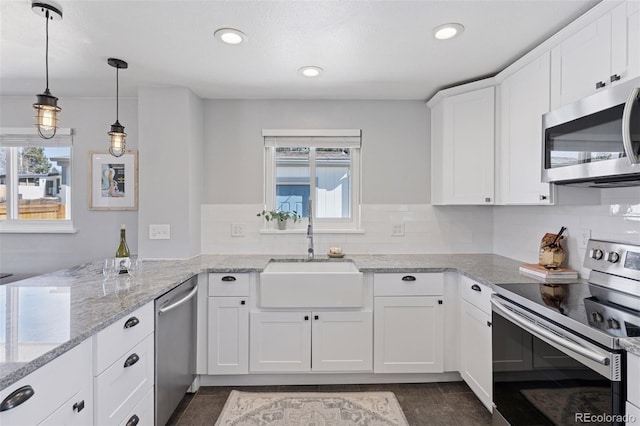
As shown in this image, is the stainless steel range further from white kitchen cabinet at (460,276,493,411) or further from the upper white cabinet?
the upper white cabinet

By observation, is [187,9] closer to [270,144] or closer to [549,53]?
[270,144]

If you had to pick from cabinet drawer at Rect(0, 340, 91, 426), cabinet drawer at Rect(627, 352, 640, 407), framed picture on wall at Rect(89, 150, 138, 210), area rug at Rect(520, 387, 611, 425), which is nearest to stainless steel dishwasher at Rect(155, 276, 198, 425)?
cabinet drawer at Rect(0, 340, 91, 426)

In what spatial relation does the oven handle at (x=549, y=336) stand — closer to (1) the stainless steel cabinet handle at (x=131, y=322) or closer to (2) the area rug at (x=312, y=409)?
(2) the area rug at (x=312, y=409)

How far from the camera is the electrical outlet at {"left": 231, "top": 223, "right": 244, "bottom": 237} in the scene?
2.99 metres

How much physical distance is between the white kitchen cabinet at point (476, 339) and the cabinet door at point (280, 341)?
3.57 feet

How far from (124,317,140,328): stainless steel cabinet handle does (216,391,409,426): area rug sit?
92cm

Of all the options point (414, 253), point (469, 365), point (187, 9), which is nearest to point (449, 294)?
point (469, 365)

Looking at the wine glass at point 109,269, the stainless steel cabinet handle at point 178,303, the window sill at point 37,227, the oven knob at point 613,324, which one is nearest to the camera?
the oven knob at point 613,324

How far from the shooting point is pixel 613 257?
167 cm

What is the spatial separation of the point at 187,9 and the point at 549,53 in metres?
2.02

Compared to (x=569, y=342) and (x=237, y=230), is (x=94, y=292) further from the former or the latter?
(x=569, y=342)

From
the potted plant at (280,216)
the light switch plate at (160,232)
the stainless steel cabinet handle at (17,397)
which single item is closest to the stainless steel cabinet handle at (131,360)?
A: the stainless steel cabinet handle at (17,397)

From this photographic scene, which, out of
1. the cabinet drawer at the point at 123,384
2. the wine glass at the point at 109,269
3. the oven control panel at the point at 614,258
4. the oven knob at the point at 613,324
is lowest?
the cabinet drawer at the point at 123,384

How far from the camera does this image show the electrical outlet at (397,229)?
3.01 meters
